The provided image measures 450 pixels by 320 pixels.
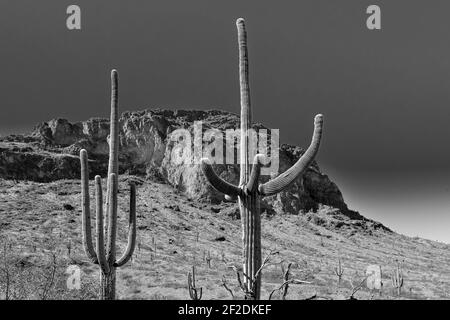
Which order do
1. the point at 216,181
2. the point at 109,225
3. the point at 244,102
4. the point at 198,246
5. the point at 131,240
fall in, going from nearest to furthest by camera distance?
the point at 216,181 < the point at 244,102 < the point at 109,225 < the point at 131,240 < the point at 198,246

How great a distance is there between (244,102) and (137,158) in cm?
11200

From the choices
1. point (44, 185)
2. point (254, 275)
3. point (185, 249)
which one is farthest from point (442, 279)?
point (44, 185)

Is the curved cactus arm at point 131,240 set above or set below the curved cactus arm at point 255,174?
below

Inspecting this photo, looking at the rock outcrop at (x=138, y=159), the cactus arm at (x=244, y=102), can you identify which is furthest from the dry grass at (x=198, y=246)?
the cactus arm at (x=244, y=102)

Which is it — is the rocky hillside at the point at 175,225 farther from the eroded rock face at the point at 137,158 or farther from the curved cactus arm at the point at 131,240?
the curved cactus arm at the point at 131,240

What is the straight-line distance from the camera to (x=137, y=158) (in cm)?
11812

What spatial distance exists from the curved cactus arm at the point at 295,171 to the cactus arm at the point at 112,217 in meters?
5.21

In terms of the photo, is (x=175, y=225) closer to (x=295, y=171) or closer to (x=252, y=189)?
(x=252, y=189)

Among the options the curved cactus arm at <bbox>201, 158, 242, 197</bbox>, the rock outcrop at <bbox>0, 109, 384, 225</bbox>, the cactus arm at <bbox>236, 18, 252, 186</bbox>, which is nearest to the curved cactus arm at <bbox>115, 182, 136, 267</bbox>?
the cactus arm at <bbox>236, 18, 252, 186</bbox>

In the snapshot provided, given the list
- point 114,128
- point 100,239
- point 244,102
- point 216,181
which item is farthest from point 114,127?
point 216,181

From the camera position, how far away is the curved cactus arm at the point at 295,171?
7645mm

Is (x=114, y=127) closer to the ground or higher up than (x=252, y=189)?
higher up

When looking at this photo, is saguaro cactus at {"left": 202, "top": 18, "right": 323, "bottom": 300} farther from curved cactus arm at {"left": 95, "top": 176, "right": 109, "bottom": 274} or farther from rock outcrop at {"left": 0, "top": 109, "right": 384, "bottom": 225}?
rock outcrop at {"left": 0, "top": 109, "right": 384, "bottom": 225}

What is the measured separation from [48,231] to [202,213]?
37660 mm
